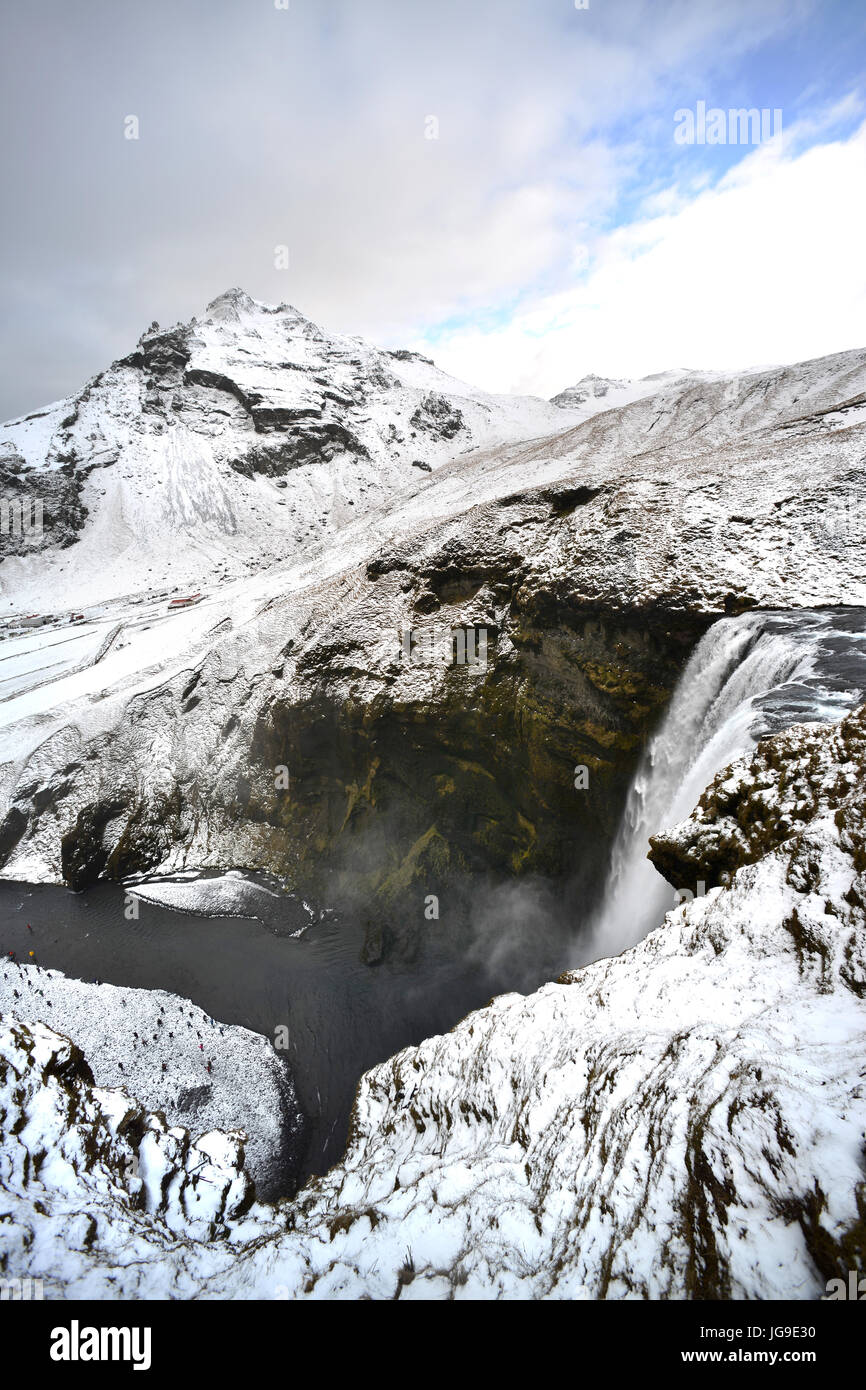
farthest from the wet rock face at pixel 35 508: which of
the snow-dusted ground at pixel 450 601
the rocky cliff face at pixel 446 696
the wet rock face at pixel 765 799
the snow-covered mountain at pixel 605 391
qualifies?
the wet rock face at pixel 765 799

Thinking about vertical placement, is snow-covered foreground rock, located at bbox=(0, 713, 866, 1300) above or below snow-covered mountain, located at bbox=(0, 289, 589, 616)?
below

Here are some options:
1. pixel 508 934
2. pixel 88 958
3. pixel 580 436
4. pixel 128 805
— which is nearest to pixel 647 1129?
pixel 508 934

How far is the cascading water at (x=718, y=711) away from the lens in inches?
514

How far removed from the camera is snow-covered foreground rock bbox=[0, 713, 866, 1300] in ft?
17.1

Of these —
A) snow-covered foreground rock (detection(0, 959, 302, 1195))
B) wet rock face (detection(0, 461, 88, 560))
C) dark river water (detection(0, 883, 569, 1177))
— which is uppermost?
wet rock face (detection(0, 461, 88, 560))

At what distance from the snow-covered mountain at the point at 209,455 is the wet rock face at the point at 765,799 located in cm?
8705

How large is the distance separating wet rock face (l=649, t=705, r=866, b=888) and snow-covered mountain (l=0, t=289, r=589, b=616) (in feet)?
286

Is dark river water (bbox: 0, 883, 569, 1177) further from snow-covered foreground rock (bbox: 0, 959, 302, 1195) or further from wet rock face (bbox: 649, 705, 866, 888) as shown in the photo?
wet rock face (bbox: 649, 705, 866, 888)

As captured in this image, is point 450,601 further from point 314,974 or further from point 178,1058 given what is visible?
point 178,1058

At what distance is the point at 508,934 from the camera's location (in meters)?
24.8

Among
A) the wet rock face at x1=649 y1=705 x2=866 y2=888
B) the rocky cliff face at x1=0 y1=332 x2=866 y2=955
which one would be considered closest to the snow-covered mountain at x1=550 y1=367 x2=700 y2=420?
the rocky cliff face at x1=0 y1=332 x2=866 y2=955

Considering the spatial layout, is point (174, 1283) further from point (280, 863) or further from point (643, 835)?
point (280, 863)

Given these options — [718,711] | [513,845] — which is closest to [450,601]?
[513,845]

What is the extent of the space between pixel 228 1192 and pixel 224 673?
2925 cm
